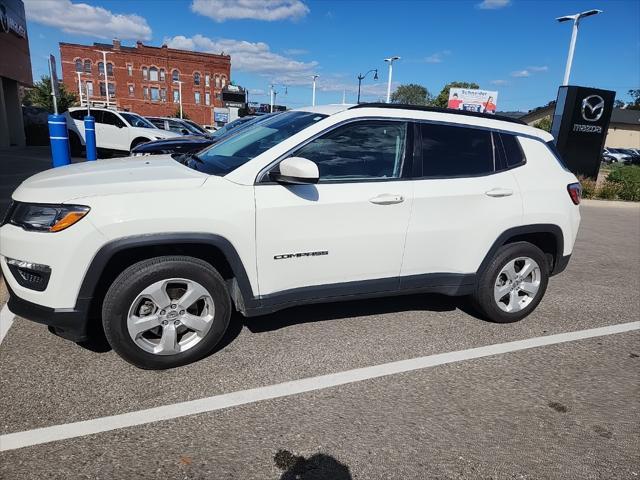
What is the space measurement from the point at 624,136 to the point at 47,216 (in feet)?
233

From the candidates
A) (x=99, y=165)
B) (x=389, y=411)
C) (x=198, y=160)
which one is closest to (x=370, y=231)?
(x=389, y=411)

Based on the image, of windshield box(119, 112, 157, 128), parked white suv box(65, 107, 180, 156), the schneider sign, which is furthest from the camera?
windshield box(119, 112, 157, 128)

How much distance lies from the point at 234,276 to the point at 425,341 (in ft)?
5.60

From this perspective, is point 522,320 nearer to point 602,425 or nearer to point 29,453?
point 602,425

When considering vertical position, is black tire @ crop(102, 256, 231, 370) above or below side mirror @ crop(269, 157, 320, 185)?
below

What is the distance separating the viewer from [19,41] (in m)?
21.2

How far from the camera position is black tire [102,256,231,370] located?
282 centimetres

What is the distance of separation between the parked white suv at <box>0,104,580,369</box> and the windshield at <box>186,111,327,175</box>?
21mm

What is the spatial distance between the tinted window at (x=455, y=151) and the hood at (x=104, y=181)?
1.77 metres

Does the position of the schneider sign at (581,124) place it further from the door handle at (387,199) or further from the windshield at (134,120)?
the windshield at (134,120)

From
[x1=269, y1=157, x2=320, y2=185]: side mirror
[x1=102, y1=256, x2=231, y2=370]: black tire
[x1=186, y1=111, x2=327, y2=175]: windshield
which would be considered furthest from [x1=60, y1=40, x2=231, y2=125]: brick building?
[x1=269, y1=157, x2=320, y2=185]: side mirror

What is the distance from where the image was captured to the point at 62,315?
2760 millimetres

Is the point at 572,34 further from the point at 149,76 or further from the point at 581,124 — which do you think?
the point at 149,76

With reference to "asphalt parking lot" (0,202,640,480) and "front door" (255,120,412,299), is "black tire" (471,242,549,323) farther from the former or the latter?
"front door" (255,120,412,299)
